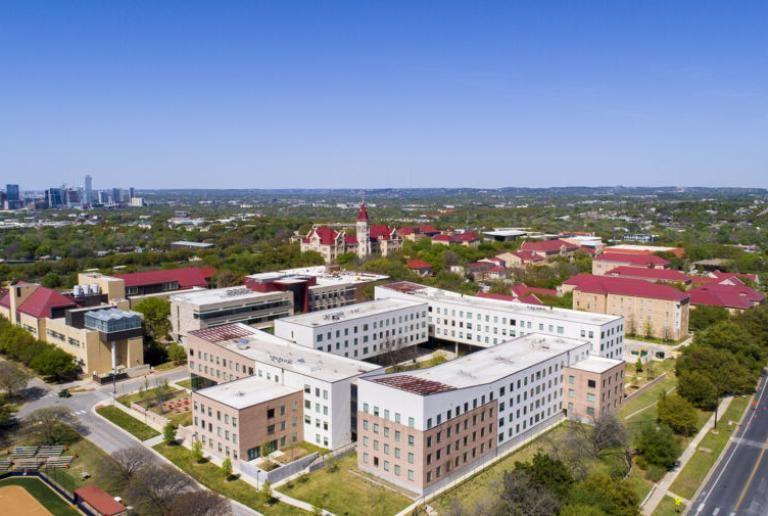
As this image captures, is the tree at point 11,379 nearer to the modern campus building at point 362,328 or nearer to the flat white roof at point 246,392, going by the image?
the flat white roof at point 246,392

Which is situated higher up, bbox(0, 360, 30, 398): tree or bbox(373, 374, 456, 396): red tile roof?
bbox(373, 374, 456, 396): red tile roof

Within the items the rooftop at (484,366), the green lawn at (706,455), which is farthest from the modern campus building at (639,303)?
the rooftop at (484,366)

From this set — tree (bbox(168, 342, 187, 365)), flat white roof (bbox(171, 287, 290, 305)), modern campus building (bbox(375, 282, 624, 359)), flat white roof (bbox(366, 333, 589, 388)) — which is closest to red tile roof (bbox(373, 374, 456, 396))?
flat white roof (bbox(366, 333, 589, 388))

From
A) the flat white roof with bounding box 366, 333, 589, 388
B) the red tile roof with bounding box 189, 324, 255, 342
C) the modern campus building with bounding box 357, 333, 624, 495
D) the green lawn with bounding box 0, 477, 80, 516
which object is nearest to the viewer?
the green lawn with bounding box 0, 477, 80, 516

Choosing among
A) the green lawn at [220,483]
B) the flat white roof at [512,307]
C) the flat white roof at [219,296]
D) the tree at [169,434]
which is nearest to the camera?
the green lawn at [220,483]

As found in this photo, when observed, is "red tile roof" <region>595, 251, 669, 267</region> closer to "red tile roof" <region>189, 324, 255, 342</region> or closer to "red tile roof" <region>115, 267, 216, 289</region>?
"red tile roof" <region>115, 267, 216, 289</region>

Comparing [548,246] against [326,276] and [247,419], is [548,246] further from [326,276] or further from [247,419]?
[247,419]

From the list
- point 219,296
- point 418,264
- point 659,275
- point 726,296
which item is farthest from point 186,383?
point 659,275
